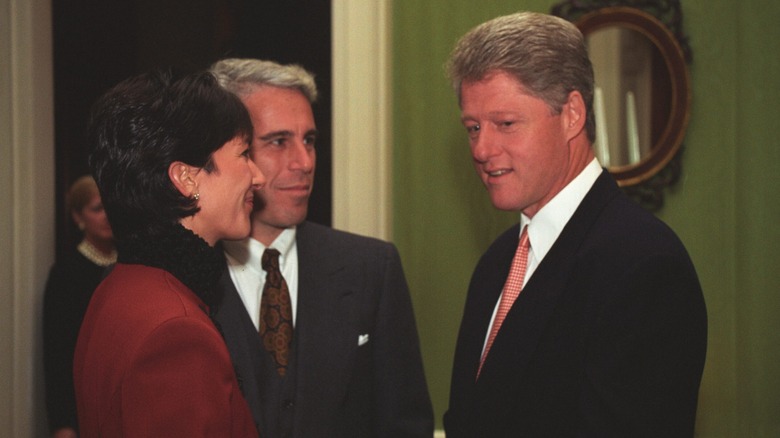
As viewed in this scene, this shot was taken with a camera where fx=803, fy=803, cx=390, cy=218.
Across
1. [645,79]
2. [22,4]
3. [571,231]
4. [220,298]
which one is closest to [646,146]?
[645,79]

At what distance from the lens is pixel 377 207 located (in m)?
3.02

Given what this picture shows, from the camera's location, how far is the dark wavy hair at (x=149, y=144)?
1.43 metres

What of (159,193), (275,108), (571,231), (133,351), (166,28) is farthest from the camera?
(166,28)

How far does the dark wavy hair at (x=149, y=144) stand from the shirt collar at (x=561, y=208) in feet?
2.41

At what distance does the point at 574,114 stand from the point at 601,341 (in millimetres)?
546

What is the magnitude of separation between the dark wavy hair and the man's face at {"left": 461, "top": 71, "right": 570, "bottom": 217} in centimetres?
61

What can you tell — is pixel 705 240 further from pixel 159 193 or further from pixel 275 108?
pixel 159 193

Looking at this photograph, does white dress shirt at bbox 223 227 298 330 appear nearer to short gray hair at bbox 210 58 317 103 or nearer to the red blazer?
short gray hair at bbox 210 58 317 103

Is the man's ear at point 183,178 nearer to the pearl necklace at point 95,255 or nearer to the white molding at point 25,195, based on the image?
the white molding at point 25,195

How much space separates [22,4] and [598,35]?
90.5 inches

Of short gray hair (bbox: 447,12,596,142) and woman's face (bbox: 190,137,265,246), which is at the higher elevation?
short gray hair (bbox: 447,12,596,142)

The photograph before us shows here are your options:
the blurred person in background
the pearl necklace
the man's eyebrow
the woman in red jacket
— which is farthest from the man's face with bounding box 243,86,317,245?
the pearl necklace

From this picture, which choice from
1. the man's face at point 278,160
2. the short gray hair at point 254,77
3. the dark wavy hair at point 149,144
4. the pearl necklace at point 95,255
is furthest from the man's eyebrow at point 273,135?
the pearl necklace at point 95,255

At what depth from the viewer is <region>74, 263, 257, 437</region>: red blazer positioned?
125cm
